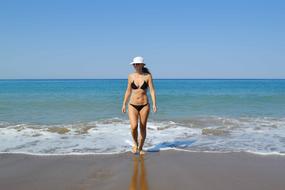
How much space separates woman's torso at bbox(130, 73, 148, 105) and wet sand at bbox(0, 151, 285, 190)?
3.27 feet

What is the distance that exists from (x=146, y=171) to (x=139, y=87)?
5.40 ft

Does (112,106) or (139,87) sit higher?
(139,87)

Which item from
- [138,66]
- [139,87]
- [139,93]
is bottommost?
[139,93]

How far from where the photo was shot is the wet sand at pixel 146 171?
13.9 ft

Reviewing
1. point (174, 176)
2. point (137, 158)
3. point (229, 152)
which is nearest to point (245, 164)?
point (229, 152)

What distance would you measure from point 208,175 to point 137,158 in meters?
1.46

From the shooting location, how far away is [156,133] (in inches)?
328

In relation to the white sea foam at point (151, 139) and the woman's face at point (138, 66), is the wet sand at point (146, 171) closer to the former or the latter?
the white sea foam at point (151, 139)

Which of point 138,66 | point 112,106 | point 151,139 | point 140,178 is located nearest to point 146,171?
point 140,178

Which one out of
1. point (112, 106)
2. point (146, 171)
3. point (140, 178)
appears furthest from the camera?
point (112, 106)

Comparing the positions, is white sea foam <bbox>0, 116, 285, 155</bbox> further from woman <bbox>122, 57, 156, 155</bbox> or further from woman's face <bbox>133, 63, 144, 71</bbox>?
woman's face <bbox>133, 63, 144, 71</bbox>

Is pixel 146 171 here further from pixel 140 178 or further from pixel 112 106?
pixel 112 106

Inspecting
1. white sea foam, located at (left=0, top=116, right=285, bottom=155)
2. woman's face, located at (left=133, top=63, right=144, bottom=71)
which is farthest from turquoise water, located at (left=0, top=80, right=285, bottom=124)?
woman's face, located at (left=133, top=63, right=144, bottom=71)

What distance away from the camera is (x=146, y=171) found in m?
4.88
